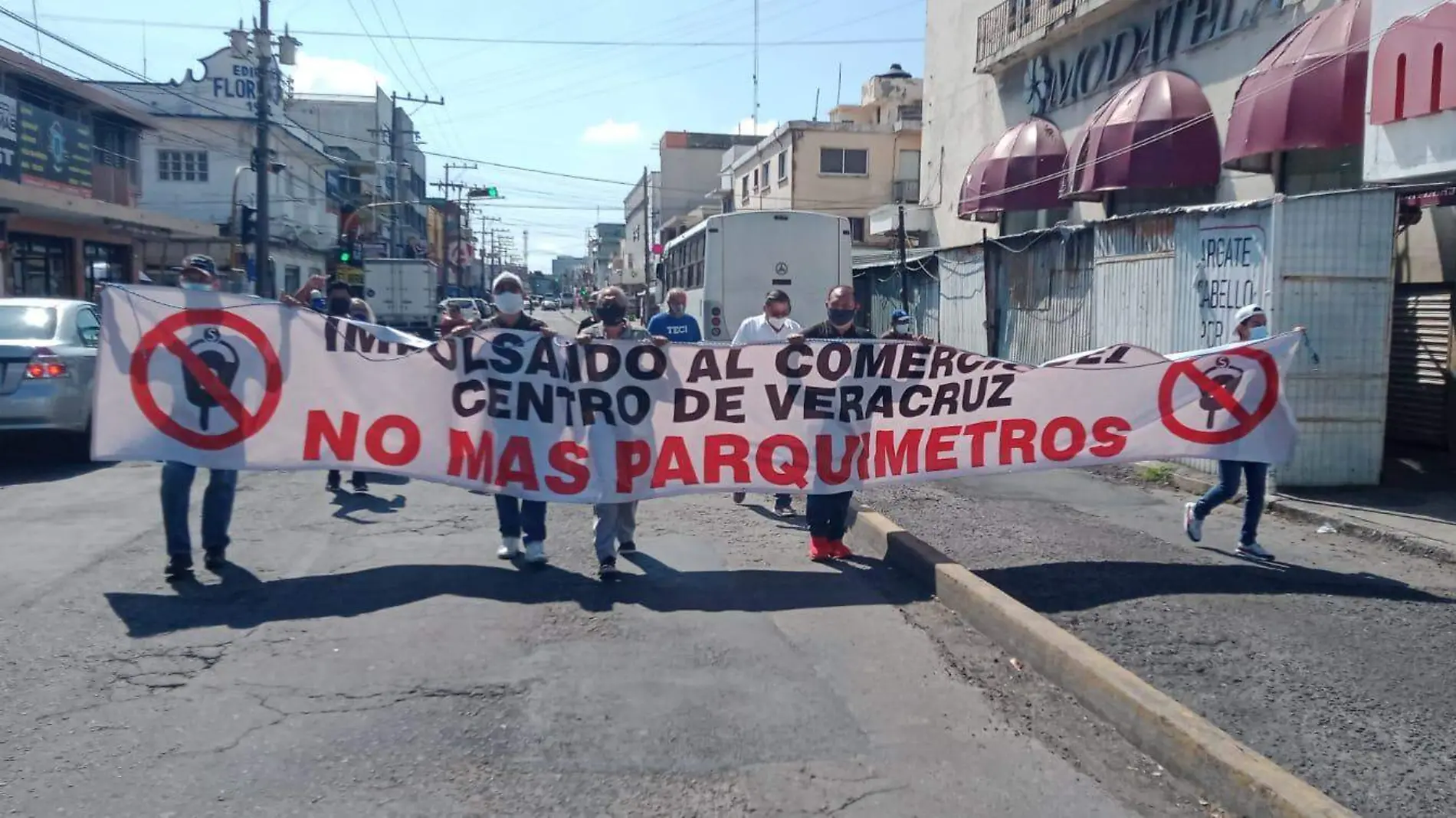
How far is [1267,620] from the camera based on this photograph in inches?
234

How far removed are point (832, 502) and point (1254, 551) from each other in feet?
9.34

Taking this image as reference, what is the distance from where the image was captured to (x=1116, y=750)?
444 cm

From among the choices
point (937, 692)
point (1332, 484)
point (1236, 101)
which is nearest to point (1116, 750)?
point (937, 692)

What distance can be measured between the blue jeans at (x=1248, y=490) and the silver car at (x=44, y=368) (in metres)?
9.27

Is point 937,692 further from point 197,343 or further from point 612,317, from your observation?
point 197,343

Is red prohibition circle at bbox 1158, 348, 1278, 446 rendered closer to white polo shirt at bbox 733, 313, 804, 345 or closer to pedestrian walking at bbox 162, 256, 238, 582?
white polo shirt at bbox 733, 313, 804, 345

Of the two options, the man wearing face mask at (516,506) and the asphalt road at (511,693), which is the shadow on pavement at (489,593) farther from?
the man wearing face mask at (516,506)

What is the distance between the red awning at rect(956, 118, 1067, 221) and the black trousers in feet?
49.3

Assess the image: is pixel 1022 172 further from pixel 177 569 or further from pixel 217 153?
pixel 217 153

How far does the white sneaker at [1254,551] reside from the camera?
7.42m

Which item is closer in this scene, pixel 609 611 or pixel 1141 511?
pixel 609 611

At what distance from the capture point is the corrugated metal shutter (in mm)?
11141

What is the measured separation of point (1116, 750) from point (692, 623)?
230cm


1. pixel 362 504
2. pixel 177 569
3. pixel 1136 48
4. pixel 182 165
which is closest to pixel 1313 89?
pixel 1136 48
